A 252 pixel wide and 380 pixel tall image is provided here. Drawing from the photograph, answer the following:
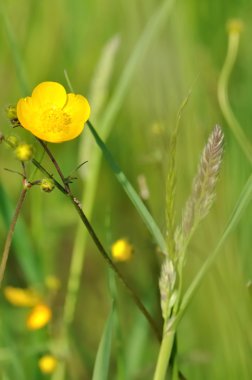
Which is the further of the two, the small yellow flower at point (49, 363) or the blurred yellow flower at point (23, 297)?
the blurred yellow flower at point (23, 297)

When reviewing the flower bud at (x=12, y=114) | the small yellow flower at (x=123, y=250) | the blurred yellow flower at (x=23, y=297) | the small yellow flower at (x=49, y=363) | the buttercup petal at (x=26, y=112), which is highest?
the flower bud at (x=12, y=114)

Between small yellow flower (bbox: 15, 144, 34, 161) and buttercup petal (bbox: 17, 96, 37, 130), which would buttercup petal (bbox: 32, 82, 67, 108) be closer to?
buttercup petal (bbox: 17, 96, 37, 130)

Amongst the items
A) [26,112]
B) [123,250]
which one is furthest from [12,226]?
[123,250]

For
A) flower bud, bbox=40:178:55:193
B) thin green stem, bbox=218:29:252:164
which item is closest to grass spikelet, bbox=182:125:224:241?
flower bud, bbox=40:178:55:193

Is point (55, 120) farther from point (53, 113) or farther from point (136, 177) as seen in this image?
point (136, 177)

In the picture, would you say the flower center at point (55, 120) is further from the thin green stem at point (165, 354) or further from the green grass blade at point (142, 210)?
the thin green stem at point (165, 354)

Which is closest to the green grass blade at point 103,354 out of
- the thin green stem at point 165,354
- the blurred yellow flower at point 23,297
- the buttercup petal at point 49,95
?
the thin green stem at point 165,354
